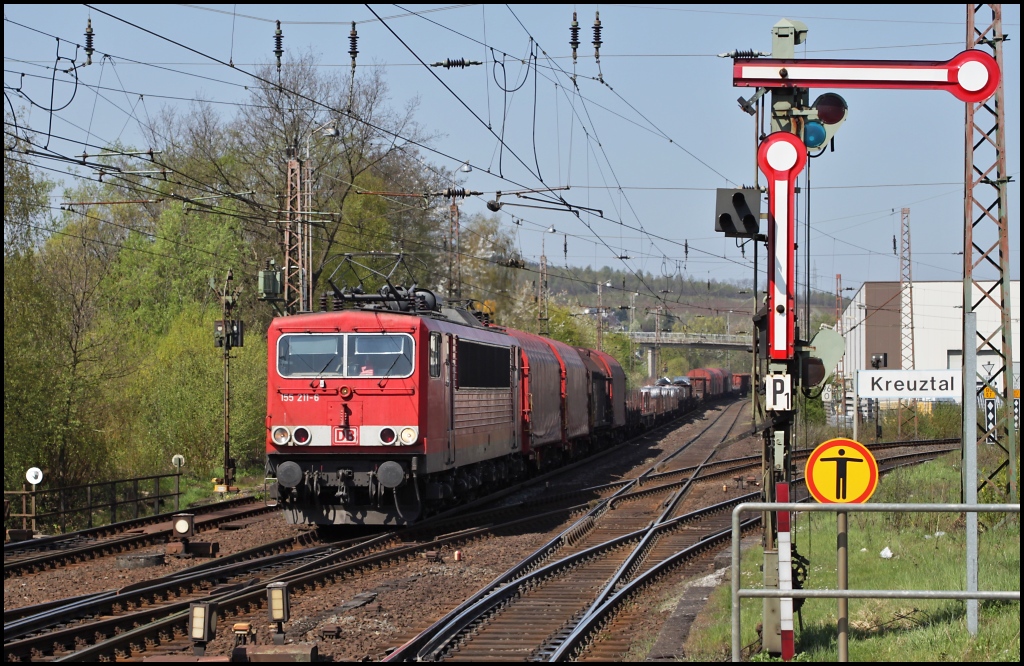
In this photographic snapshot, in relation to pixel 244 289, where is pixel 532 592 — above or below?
below

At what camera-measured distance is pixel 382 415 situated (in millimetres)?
16578

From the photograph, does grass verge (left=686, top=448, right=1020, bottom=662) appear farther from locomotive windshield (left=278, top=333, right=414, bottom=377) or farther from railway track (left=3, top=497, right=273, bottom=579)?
railway track (left=3, top=497, right=273, bottom=579)

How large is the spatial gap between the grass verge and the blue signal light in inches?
162

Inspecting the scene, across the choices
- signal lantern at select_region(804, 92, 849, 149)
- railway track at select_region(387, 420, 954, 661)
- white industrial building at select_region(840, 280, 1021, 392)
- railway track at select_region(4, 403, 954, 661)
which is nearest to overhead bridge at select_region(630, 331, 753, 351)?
white industrial building at select_region(840, 280, 1021, 392)

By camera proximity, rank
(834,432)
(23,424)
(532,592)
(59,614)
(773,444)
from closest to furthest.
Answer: (773,444)
(59,614)
(532,592)
(23,424)
(834,432)

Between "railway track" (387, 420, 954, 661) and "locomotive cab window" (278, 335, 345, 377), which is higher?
"locomotive cab window" (278, 335, 345, 377)

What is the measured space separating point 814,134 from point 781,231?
1.04 meters

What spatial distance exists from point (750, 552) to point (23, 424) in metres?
16.0

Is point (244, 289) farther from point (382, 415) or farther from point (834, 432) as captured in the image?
point (382, 415)

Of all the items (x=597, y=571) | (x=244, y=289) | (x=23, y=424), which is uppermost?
(x=244, y=289)

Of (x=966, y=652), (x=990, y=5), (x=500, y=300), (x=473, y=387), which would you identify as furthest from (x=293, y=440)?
(x=500, y=300)

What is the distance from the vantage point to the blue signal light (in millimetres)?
9453

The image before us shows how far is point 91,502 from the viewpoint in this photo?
2300 centimetres

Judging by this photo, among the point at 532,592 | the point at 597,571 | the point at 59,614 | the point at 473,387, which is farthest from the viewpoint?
the point at 473,387
